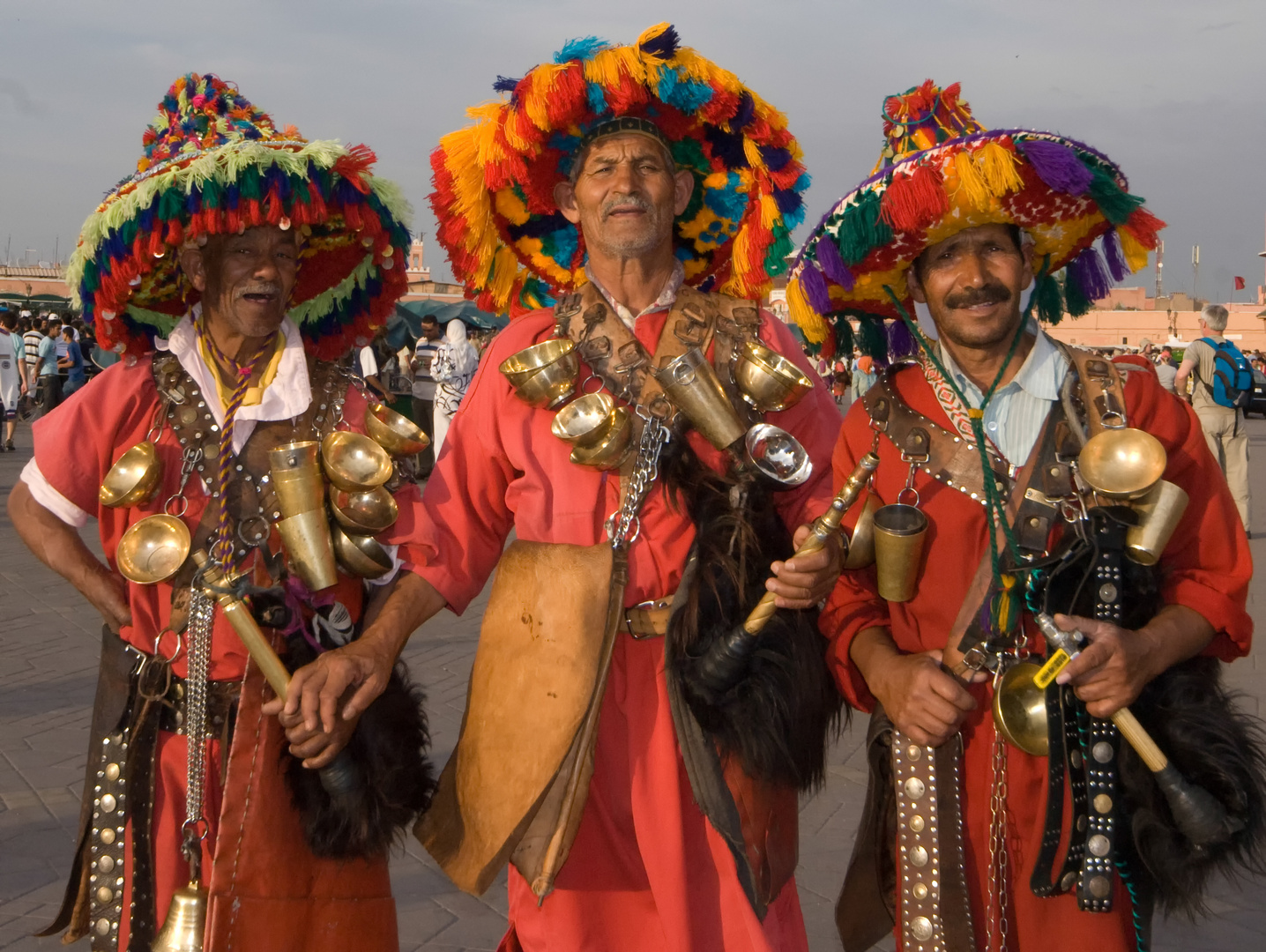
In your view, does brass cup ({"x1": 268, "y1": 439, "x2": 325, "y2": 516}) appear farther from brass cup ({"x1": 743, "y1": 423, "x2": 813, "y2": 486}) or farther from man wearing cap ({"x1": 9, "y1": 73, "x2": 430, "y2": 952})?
brass cup ({"x1": 743, "y1": 423, "x2": 813, "y2": 486})

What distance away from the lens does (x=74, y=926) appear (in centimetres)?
286

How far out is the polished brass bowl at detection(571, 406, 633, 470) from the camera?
2.71 metres

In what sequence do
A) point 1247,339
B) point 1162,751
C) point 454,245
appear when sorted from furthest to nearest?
point 1247,339
point 454,245
point 1162,751

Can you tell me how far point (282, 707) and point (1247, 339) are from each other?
196 feet

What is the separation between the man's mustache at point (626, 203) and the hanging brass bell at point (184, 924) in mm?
1745

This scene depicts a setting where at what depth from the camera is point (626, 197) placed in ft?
9.58

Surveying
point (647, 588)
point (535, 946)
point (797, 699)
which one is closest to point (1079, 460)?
point (797, 699)

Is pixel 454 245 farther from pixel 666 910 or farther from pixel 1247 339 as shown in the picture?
pixel 1247 339

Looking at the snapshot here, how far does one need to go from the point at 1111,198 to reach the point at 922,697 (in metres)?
1.08

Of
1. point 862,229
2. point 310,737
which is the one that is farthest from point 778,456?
point 310,737

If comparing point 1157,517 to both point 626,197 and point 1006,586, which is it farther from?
point 626,197

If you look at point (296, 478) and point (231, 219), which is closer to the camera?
point (296, 478)

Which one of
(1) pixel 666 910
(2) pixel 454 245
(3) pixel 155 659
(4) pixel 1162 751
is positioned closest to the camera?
(4) pixel 1162 751

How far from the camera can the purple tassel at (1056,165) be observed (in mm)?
2455
